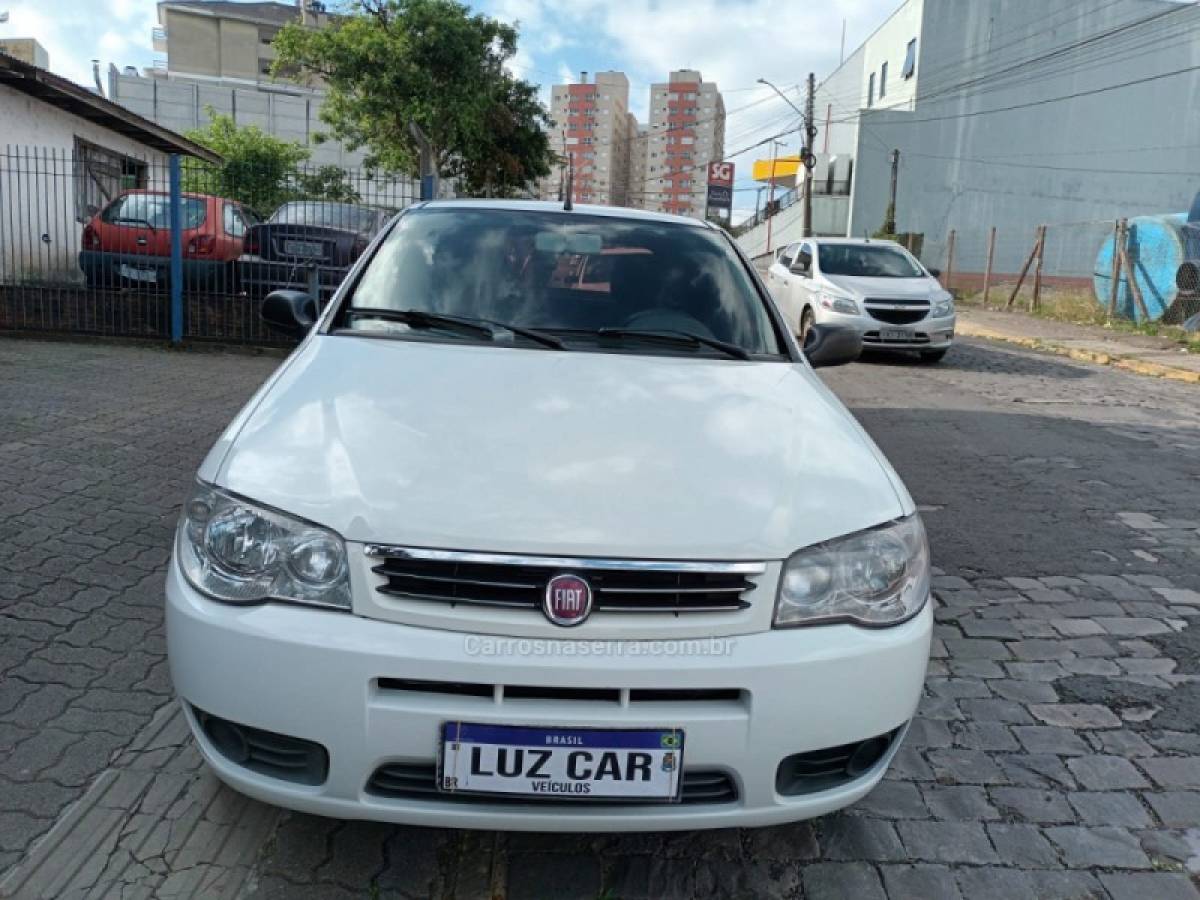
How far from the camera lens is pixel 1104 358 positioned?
1378 cm

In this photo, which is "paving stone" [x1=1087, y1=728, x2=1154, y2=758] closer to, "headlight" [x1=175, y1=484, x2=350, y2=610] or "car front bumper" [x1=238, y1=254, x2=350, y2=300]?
"headlight" [x1=175, y1=484, x2=350, y2=610]

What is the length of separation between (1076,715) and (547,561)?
222 cm

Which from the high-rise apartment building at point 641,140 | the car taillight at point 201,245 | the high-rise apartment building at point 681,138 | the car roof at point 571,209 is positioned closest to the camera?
the car roof at point 571,209

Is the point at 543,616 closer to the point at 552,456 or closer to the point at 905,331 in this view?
the point at 552,456

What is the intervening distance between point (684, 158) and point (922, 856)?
110 meters

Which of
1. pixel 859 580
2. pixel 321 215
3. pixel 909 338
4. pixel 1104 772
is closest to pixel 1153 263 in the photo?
pixel 909 338

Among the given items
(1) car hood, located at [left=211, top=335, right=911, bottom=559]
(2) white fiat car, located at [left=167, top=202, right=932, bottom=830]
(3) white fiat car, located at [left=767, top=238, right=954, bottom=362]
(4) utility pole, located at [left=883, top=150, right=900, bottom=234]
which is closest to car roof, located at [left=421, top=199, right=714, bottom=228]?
(1) car hood, located at [left=211, top=335, right=911, bottom=559]

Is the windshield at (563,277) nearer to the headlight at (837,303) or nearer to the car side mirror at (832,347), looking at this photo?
the car side mirror at (832,347)

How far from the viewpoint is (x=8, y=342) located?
11086 mm

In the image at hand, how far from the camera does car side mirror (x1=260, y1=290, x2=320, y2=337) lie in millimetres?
3850

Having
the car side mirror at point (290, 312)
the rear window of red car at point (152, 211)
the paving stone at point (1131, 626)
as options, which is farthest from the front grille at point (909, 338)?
the car side mirror at point (290, 312)

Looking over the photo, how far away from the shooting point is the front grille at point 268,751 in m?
2.07

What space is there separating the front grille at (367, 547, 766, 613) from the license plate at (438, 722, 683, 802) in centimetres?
26

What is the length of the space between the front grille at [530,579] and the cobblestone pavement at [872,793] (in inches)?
29.9
